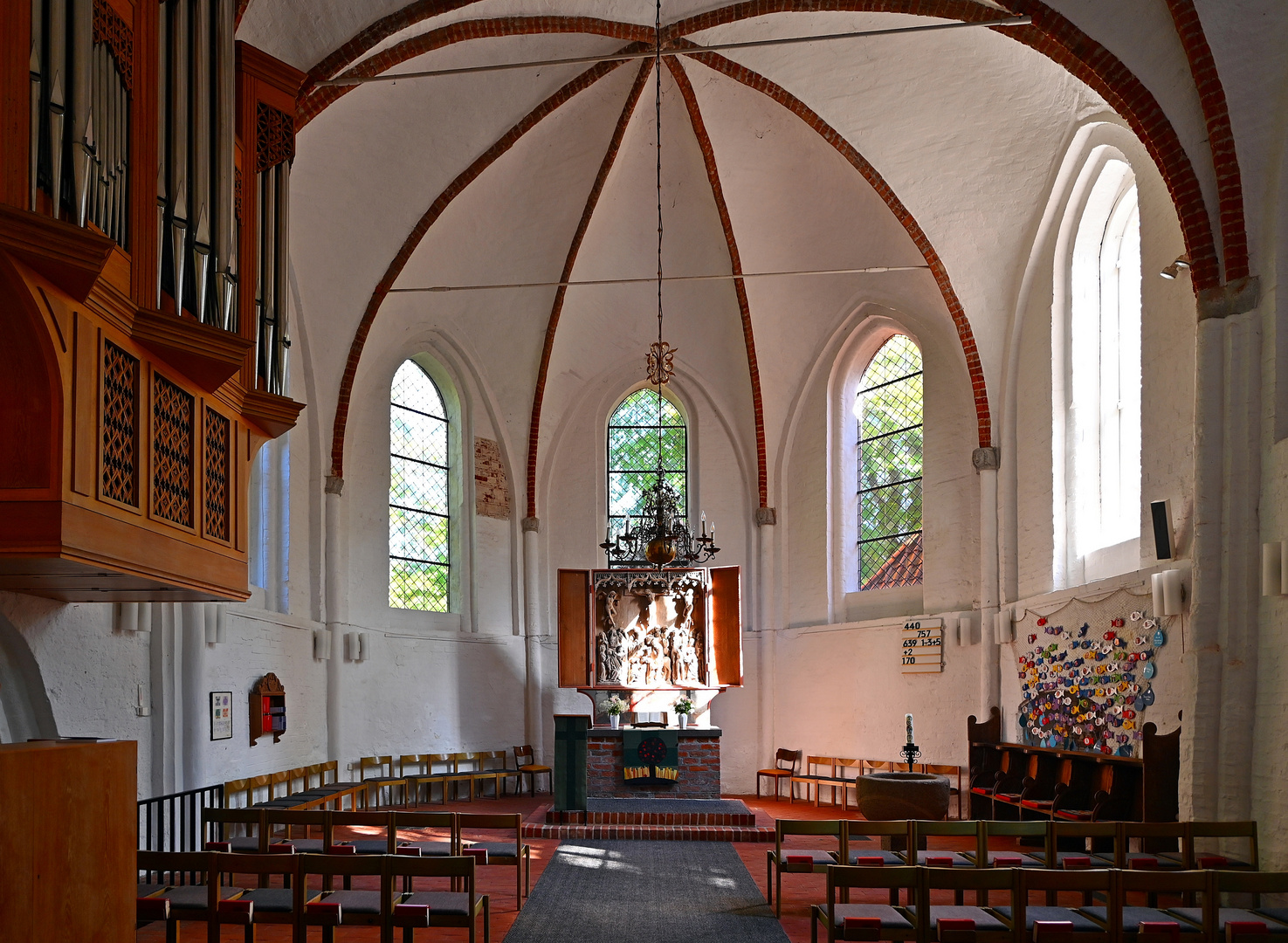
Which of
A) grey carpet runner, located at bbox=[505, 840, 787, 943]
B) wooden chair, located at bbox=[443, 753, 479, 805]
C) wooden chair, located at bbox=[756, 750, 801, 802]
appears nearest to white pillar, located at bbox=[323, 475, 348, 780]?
wooden chair, located at bbox=[443, 753, 479, 805]

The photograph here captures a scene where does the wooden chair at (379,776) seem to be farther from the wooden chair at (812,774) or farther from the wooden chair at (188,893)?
the wooden chair at (188,893)

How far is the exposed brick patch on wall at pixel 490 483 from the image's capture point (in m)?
18.2

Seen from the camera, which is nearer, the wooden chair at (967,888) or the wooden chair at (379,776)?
the wooden chair at (967,888)

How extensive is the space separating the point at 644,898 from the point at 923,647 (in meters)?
6.85

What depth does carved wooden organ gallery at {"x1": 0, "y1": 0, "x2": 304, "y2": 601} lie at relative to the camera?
516 centimetres

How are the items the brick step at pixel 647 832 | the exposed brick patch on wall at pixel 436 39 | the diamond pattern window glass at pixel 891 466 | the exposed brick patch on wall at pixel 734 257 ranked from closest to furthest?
the exposed brick patch on wall at pixel 436 39 → the brick step at pixel 647 832 → the exposed brick patch on wall at pixel 734 257 → the diamond pattern window glass at pixel 891 466

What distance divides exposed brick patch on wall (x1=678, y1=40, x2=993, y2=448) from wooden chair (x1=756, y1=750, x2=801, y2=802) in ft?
17.4

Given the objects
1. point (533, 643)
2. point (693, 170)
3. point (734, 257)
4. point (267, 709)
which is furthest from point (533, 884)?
point (693, 170)

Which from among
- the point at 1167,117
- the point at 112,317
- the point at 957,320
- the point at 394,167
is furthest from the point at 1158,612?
the point at 394,167

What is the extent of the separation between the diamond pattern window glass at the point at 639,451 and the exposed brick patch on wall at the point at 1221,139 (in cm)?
1063

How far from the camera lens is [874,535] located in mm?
17203

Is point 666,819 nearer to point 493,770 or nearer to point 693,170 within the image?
point 493,770

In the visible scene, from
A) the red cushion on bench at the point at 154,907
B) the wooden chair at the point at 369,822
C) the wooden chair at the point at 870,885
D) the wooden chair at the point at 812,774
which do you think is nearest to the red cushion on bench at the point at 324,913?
the red cushion on bench at the point at 154,907

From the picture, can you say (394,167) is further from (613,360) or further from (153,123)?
(153,123)
